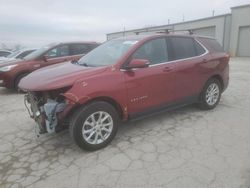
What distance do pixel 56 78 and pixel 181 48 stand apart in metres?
2.46

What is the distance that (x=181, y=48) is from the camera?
4707mm

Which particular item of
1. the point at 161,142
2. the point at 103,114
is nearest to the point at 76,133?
the point at 103,114

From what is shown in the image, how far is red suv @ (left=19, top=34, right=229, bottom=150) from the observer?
3.44m

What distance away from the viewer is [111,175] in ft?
10.0

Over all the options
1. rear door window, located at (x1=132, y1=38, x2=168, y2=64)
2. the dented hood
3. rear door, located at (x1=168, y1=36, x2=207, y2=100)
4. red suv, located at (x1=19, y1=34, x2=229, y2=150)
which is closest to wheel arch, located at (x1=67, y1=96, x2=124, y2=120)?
red suv, located at (x1=19, y1=34, x2=229, y2=150)

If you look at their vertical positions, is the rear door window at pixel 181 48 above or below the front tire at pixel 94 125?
above

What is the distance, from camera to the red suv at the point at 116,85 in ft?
11.3

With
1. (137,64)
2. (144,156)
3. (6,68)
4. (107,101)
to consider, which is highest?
(137,64)

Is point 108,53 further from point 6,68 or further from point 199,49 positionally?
point 6,68

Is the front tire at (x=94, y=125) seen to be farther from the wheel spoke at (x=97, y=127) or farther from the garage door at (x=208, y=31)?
the garage door at (x=208, y=31)

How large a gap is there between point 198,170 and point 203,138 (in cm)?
100

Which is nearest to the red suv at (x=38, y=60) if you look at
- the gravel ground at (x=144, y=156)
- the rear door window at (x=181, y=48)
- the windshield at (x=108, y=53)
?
the gravel ground at (x=144, y=156)

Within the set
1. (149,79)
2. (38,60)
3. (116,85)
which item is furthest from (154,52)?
(38,60)

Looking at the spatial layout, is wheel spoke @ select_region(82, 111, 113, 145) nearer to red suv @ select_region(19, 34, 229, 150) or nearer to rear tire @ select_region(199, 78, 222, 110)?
red suv @ select_region(19, 34, 229, 150)
